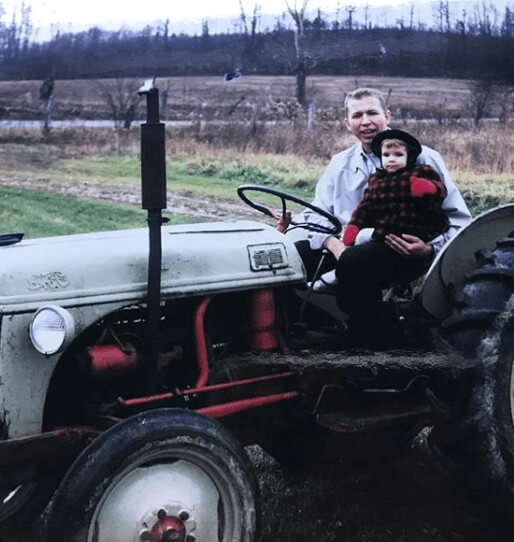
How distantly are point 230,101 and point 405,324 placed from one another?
5301mm

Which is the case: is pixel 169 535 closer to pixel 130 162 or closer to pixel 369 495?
pixel 369 495

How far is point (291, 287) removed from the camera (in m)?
3.35

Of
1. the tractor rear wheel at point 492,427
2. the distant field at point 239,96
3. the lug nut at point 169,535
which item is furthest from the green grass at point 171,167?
the lug nut at point 169,535

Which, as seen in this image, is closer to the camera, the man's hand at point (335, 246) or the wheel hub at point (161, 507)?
the wheel hub at point (161, 507)

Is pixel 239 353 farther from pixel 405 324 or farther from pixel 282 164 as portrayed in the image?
pixel 282 164

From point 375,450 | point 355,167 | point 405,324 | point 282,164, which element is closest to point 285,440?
point 375,450

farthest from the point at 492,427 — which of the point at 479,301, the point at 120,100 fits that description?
the point at 120,100

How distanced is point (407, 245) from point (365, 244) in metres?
0.17

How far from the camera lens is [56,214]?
8336 millimetres

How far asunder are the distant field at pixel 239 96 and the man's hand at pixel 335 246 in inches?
172

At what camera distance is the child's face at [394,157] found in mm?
3498

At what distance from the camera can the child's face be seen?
11.5ft

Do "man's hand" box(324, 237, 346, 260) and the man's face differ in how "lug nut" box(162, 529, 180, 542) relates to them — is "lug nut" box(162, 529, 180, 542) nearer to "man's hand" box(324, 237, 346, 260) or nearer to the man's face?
"man's hand" box(324, 237, 346, 260)

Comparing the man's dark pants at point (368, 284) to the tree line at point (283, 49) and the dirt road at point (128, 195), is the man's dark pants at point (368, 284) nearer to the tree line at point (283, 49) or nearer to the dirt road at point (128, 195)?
the tree line at point (283, 49)
